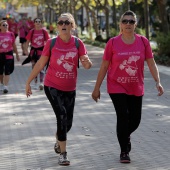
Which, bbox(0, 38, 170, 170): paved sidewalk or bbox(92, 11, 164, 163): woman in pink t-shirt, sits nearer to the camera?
bbox(92, 11, 164, 163): woman in pink t-shirt

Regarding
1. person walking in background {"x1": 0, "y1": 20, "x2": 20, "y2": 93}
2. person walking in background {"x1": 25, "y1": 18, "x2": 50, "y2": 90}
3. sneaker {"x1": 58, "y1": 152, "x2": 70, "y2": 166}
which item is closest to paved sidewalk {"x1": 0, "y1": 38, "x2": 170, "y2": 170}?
sneaker {"x1": 58, "y1": 152, "x2": 70, "y2": 166}

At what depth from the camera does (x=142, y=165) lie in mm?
8008

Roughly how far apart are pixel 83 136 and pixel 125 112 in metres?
2.17

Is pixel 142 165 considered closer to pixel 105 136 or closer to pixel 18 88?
pixel 105 136

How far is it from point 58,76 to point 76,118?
4.02 meters

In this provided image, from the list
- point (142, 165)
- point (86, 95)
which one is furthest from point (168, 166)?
point (86, 95)

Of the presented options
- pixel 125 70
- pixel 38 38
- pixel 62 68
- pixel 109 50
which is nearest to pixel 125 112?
pixel 125 70

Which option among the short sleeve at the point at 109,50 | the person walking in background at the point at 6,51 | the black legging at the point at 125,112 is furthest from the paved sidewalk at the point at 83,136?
the short sleeve at the point at 109,50

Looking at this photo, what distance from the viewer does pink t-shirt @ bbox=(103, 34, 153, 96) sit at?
7.96 metres

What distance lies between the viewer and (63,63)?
809 centimetres

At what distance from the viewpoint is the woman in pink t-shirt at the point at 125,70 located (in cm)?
798

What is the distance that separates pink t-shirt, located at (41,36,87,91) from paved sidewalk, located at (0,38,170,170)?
0.95 meters

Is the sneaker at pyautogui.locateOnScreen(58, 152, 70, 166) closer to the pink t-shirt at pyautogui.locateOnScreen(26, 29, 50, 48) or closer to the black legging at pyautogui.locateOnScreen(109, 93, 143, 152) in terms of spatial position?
the black legging at pyautogui.locateOnScreen(109, 93, 143, 152)

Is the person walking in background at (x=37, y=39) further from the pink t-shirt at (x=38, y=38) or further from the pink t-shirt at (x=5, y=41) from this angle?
the pink t-shirt at (x=5, y=41)
